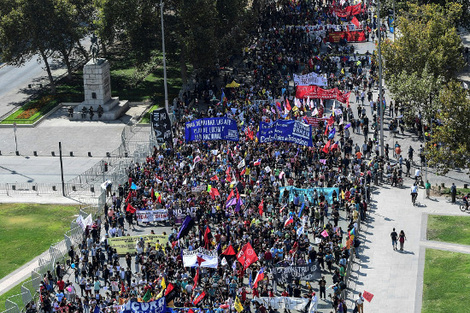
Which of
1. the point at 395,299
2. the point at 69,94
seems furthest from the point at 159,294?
the point at 69,94

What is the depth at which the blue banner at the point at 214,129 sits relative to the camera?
211 ft

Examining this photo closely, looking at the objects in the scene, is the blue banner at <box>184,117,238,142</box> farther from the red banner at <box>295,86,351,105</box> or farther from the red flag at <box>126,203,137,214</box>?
the red banner at <box>295,86,351,105</box>

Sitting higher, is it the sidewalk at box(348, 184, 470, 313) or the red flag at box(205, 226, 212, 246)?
the red flag at box(205, 226, 212, 246)

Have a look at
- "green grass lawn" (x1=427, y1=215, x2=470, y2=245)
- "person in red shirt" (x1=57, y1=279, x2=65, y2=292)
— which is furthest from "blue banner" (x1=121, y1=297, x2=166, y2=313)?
"green grass lawn" (x1=427, y1=215, x2=470, y2=245)

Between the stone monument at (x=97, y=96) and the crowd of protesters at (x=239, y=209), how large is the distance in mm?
7928

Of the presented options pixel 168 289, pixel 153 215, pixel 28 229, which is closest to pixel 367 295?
pixel 168 289

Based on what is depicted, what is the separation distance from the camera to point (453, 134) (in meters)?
62.9

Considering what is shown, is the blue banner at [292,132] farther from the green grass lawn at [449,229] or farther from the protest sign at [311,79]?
the protest sign at [311,79]

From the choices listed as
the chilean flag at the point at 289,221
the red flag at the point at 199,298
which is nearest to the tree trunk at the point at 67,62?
the chilean flag at the point at 289,221

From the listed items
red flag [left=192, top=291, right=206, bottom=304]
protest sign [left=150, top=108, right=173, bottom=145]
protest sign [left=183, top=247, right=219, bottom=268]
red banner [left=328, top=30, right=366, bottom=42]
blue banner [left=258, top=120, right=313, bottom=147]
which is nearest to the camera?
red flag [left=192, top=291, right=206, bottom=304]

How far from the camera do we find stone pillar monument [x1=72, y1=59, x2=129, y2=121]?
87.0m

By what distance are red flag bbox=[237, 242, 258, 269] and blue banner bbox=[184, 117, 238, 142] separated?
17006 mm

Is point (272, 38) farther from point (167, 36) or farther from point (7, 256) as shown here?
point (7, 256)

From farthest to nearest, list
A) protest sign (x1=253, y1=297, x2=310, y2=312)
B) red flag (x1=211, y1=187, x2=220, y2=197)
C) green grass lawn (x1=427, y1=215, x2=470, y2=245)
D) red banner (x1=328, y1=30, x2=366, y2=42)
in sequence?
red banner (x1=328, y1=30, x2=366, y2=42) < red flag (x1=211, y1=187, x2=220, y2=197) < green grass lawn (x1=427, y1=215, x2=470, y2=245) < protest sign (x1=253, y1=297, x2=310, y2=312)
